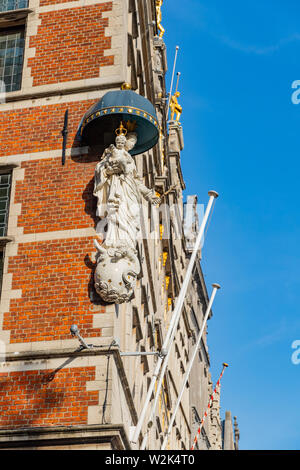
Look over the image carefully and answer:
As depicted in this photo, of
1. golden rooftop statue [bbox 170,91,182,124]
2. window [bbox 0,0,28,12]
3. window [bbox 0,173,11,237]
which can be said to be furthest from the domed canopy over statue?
golden rooftop statue [bbox 170,91,182,124]

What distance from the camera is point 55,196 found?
18406mm

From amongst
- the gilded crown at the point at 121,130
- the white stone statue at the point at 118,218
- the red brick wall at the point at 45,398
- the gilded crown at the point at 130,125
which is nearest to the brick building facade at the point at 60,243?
the red brick wall at the point at 45,398

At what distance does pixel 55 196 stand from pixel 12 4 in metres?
5.81

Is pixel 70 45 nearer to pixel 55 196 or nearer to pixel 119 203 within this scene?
pixel 55 196

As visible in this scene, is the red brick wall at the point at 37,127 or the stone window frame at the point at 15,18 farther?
the stone window frame at the point at 15,18

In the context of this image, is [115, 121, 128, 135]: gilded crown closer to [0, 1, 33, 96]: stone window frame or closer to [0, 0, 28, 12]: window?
[0, 1, 33, 96]: stone window frame

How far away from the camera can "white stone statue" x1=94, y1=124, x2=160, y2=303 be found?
16.8 meters

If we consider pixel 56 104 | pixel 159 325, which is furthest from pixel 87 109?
pixel 159 325

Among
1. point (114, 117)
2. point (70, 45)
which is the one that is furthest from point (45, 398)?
point (70, 45)

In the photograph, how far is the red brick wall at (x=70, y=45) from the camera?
19.8 metres

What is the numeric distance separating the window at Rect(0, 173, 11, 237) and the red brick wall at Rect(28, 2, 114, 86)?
2.32 m

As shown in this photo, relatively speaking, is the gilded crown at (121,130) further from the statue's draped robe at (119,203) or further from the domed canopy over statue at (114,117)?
the statue's draped robe at (119,203)

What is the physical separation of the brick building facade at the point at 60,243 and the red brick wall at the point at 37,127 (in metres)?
0.03

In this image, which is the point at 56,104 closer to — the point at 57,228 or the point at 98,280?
the point at 57,228
